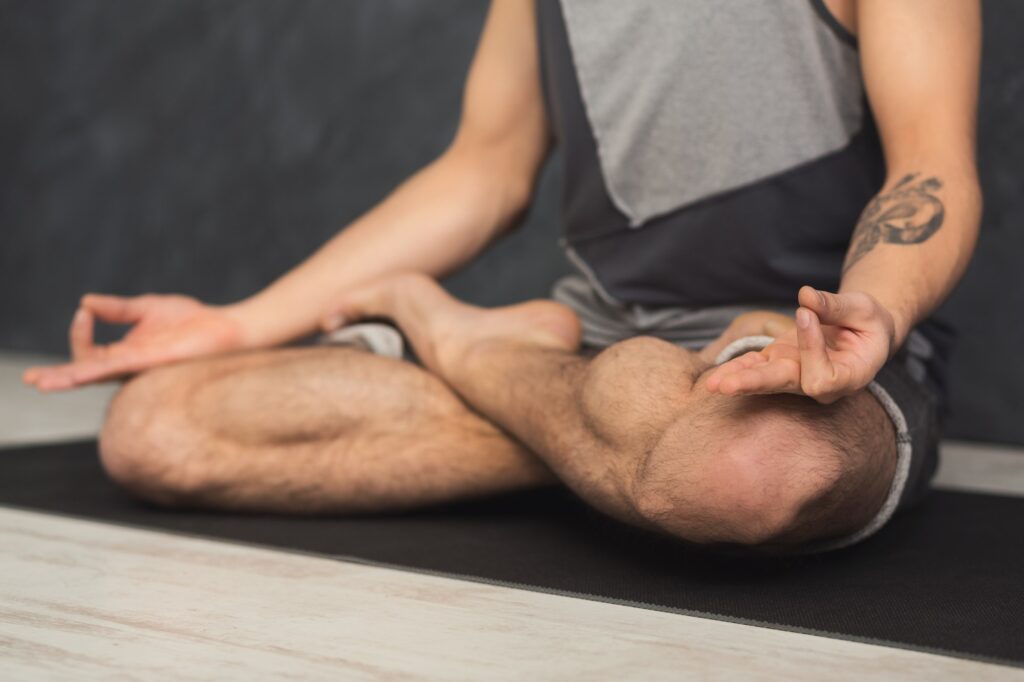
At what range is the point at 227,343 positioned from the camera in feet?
5.11

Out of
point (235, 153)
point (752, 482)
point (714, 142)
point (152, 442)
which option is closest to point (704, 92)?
point (714, 142)

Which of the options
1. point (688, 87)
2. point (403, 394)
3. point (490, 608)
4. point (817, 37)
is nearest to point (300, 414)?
point (403, 394)

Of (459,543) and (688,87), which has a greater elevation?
(688,87)

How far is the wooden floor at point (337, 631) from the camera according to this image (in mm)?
782

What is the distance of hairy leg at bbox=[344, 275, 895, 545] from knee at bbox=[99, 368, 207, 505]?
396mm

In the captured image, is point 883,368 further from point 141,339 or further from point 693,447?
point 141,339

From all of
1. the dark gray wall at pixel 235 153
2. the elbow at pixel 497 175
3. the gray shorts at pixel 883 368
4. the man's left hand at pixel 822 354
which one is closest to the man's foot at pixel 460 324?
the gray shorts at pixel 883 368

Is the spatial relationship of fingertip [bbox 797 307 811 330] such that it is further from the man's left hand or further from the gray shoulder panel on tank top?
the gray shoulder panel on tank top

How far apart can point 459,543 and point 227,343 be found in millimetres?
520

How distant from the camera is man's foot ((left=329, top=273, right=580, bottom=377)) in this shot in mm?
1361

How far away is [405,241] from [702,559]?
724 mm

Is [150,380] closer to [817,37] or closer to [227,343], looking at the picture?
[227,343]

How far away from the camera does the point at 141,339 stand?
1.53 meters

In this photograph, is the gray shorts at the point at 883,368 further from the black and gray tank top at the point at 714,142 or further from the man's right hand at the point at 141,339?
the man's right hand at the point at 141,339
